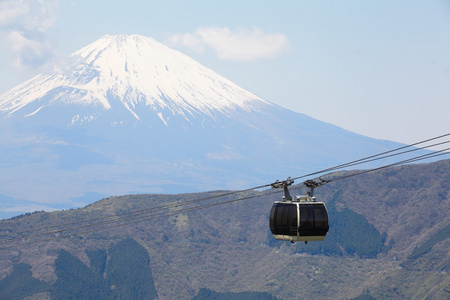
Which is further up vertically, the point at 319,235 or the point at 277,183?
the point at 277,183
